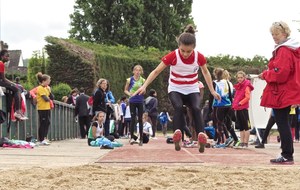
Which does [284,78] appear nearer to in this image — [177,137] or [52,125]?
[177,137]

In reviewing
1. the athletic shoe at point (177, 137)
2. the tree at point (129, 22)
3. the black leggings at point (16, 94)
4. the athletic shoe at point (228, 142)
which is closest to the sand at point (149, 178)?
the athletic shoe at point (177, 137)

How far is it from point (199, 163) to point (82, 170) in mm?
1911

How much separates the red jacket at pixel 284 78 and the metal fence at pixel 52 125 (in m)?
6.28

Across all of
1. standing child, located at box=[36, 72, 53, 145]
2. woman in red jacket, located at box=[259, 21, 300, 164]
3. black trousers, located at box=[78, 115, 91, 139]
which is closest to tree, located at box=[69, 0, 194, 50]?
black trousers, located at box=[78, 115, 91, 139]

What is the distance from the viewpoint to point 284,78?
776 cm

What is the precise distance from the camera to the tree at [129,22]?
193 ft

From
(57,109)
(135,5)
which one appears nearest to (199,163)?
(57,109)

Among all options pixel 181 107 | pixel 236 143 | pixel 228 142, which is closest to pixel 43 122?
pixel 228 142

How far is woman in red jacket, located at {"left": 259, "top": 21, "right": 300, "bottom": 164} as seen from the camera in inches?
306

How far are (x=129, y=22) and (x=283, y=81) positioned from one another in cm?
5168

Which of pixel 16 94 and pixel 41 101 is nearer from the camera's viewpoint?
pixel 16 94

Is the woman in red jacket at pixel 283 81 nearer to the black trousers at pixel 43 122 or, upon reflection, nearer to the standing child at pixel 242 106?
the standing child at pixel 242 106

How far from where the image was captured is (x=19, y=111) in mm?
12445

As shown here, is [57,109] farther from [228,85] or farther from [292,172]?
[292,172]
